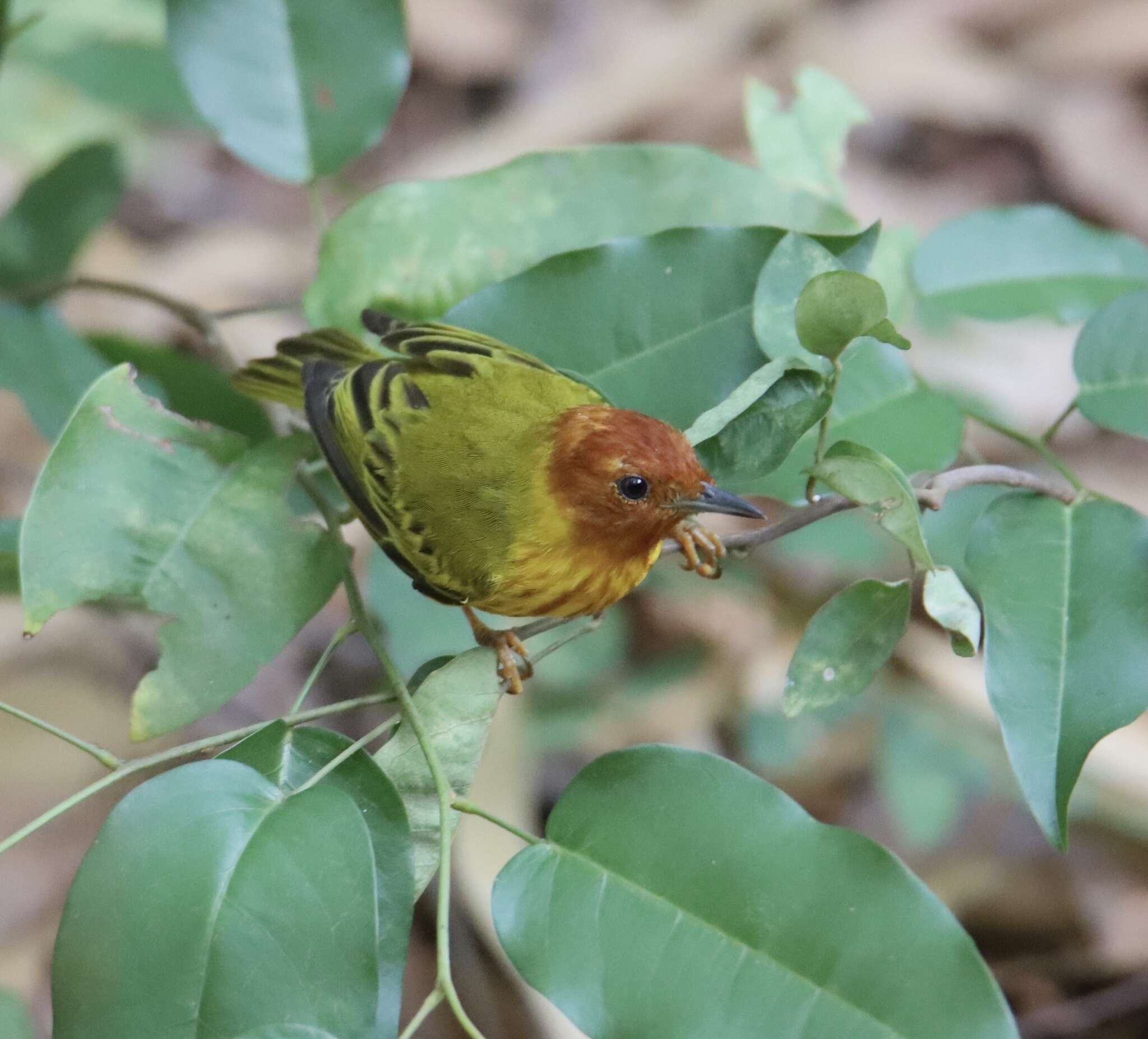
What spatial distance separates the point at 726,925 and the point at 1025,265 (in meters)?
1.45

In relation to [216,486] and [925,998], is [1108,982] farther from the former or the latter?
[216,486]

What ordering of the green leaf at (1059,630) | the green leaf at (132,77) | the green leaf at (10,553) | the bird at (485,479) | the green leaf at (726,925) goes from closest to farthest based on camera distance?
1. the green leaf at (726,925)
2. the green leaf at (1059,630)
3. the green leaf at (10,553)
4. the bird at (485,479)
5. the green leaf at (132,77)

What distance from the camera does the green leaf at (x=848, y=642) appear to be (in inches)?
60.0

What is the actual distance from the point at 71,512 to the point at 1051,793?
4.49 feet

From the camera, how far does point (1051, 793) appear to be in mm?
1474

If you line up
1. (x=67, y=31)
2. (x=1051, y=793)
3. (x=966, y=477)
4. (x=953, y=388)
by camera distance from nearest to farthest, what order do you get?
(x=1051, y=793) → (x=966, y=477) → (x=953, y=388) → (x=67, y=31)

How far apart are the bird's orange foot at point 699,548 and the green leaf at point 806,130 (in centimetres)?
67

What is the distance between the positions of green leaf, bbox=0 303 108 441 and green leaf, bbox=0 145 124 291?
0.57 feet

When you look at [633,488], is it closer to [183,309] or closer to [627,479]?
[627,479]

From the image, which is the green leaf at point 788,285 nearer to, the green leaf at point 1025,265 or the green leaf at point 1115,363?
the green leaf at point 1115,363

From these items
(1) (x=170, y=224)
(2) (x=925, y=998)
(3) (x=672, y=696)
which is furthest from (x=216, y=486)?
(1) (x=170, y=224)

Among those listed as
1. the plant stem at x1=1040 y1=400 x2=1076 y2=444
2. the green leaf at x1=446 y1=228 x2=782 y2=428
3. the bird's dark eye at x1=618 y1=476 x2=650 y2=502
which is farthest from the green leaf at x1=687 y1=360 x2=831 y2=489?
the plant stem at x1=1040 y1=400 x2=1076 y2=444

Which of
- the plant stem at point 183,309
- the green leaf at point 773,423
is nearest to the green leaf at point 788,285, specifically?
the green leaf at point 773,423

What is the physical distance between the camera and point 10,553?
183 centimetres
